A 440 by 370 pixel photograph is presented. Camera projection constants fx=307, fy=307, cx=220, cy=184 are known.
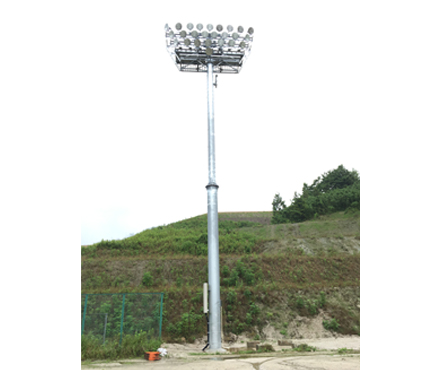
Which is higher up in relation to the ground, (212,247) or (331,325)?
(212,247)

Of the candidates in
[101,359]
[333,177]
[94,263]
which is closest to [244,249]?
[94,263]

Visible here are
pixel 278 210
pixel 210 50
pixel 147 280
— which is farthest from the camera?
pixel 278 210

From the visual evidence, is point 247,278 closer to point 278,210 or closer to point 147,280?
point 147,280

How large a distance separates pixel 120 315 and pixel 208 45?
12.4 metres

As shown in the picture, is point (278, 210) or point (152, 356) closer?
point (152, 356)

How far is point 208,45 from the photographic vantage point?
1445cm

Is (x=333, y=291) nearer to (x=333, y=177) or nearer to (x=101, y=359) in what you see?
(x=101, y=359)

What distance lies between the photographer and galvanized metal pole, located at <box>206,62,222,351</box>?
1138cm

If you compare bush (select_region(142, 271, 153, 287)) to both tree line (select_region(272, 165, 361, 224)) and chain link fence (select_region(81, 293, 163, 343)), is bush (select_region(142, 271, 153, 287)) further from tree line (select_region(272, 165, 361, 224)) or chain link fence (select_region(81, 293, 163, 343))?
tree line (select_region(272, 165, 361, 224))

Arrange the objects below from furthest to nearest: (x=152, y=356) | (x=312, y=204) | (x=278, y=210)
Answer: (x=278, y=210) → (x=312, y=204) → (x=152, y=356)

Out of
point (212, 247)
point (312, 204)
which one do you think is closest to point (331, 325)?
point (212, 247)

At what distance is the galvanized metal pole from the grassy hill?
9.29ft

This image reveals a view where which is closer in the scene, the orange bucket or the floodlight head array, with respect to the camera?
the orange bucket

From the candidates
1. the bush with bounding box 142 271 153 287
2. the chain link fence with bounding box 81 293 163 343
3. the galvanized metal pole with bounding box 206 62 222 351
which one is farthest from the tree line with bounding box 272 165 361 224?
the chain link fence with bounding box 81 293 163 343
